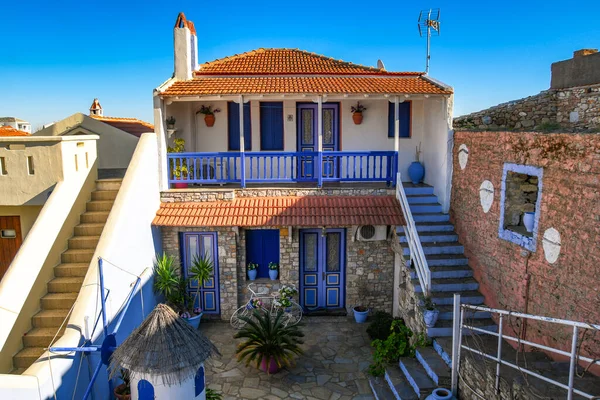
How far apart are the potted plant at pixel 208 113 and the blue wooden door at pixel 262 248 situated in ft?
12.2

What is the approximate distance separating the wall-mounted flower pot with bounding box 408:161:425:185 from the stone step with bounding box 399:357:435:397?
5772 millimetres

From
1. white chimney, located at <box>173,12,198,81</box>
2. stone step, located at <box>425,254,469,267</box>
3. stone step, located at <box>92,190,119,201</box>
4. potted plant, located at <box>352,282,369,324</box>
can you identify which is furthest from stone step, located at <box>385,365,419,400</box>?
white chimney, located at <box>173,12,198,81</box>

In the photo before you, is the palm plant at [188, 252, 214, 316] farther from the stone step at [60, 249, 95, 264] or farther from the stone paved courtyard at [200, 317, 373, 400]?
the stone step at [60, 249, 95, 264]

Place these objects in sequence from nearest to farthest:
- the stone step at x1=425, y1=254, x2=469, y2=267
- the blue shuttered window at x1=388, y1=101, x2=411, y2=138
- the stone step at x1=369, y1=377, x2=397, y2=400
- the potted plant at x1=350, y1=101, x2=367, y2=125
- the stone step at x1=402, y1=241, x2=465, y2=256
A: the stone step at x1=369, y1=377, x2=397, y2=400 → the stone step at x1=425, y1=254, x2=469, y2=267 → the stone step at x1=402, y1=241, x2=465, y2=256 → the potted plant at x1=350, y1=101, x2=367, y2=125 → the blue shuttered window at x1=388, y1=101, x2=411, y2=138

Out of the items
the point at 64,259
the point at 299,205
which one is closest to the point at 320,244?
the point at 299,205

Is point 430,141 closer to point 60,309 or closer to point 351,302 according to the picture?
point 351,302

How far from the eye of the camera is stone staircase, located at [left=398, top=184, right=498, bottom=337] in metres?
9.06

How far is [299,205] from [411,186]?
3.32 meters

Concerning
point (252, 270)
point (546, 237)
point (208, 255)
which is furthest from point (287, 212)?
point (546, 237)

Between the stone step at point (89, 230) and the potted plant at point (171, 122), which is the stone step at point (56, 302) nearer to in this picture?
the stone step at point (89, 230)

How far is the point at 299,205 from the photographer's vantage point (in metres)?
11.5

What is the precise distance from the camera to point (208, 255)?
1178 centimetres

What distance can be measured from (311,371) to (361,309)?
109 inches

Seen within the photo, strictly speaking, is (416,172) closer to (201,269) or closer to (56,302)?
(201,269)
